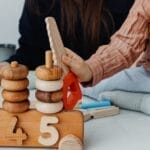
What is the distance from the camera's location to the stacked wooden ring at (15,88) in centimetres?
54

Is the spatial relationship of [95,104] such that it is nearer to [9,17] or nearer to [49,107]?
[49,107]

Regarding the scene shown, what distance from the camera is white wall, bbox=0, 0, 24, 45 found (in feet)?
4.51

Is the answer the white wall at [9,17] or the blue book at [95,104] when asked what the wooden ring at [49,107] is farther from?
the white wall at [9,17]

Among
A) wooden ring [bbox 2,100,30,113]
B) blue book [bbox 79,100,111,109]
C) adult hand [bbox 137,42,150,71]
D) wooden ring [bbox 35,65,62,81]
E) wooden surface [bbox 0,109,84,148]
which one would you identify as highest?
wooden ring [bbox 35,65,62,81]

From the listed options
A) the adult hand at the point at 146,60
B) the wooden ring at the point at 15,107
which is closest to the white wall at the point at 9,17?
the adult hand at the point at 146,60

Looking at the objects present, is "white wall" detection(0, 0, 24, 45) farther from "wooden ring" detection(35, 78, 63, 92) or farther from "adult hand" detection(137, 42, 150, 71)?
"wooden ring" detection(35, 78, 63, 92)

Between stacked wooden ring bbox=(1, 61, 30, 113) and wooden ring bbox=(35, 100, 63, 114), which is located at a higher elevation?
stacked wooden ring bbox=(1, 61, 30, 113)

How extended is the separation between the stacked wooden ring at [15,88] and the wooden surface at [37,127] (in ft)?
0.04

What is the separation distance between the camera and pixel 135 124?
658 millimetres

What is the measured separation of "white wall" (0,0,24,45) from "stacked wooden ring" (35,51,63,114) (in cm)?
85

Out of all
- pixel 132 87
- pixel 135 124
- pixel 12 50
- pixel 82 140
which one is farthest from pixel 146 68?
pixel 12 50

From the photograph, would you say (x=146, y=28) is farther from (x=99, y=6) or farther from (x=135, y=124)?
(x=99, y=6)

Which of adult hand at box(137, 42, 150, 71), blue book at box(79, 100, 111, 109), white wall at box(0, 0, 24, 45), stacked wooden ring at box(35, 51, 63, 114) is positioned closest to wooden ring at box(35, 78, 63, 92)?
stacked wooden ring at box(35, 51, 63, 114)

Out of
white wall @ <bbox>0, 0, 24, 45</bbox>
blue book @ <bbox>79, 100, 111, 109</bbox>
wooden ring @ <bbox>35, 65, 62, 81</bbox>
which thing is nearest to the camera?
wooden ring @ <bbox>35, 65, 62, 81</bbox>
